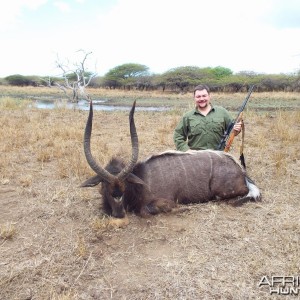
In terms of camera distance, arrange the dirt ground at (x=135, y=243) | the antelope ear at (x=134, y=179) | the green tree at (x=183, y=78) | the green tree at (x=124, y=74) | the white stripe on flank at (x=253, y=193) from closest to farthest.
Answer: the dirt ground at (x=135, y=243)
the antelope ear at (x=134, y=179)
the white stripe on flank at (x=253, y=193)
the green tree at (x=183, y=78)
the green tree at (x=124, y=74)

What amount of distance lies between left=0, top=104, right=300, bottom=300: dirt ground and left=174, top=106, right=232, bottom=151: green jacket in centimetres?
99

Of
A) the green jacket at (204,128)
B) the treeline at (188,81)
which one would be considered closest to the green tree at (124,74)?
the treeline at (188,81)

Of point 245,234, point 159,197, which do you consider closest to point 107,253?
point 159,197

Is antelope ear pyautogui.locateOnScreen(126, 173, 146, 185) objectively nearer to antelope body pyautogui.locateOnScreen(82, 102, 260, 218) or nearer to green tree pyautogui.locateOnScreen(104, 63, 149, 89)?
antelope body pyautogui.locateOnScreen(82, 102, 260, 218)

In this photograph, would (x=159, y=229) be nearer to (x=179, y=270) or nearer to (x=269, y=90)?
(x=179, y=270)

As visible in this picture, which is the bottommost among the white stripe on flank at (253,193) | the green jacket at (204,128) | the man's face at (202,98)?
the white stripe on flank at (253,193)

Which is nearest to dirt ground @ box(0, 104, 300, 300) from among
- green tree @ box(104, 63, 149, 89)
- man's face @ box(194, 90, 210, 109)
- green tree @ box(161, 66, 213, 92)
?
man's face @ box(194, 90, 210, 109)

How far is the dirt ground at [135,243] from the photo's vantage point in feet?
10.1

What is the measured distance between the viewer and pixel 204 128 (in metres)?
5.55

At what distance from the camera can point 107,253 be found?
144 inches

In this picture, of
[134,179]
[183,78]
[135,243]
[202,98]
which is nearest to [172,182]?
[134,179]

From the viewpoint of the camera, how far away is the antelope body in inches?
170

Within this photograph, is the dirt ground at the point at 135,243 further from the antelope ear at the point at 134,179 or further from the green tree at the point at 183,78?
the green tree at the point at 183,78

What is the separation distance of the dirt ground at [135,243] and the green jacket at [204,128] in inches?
39.2
